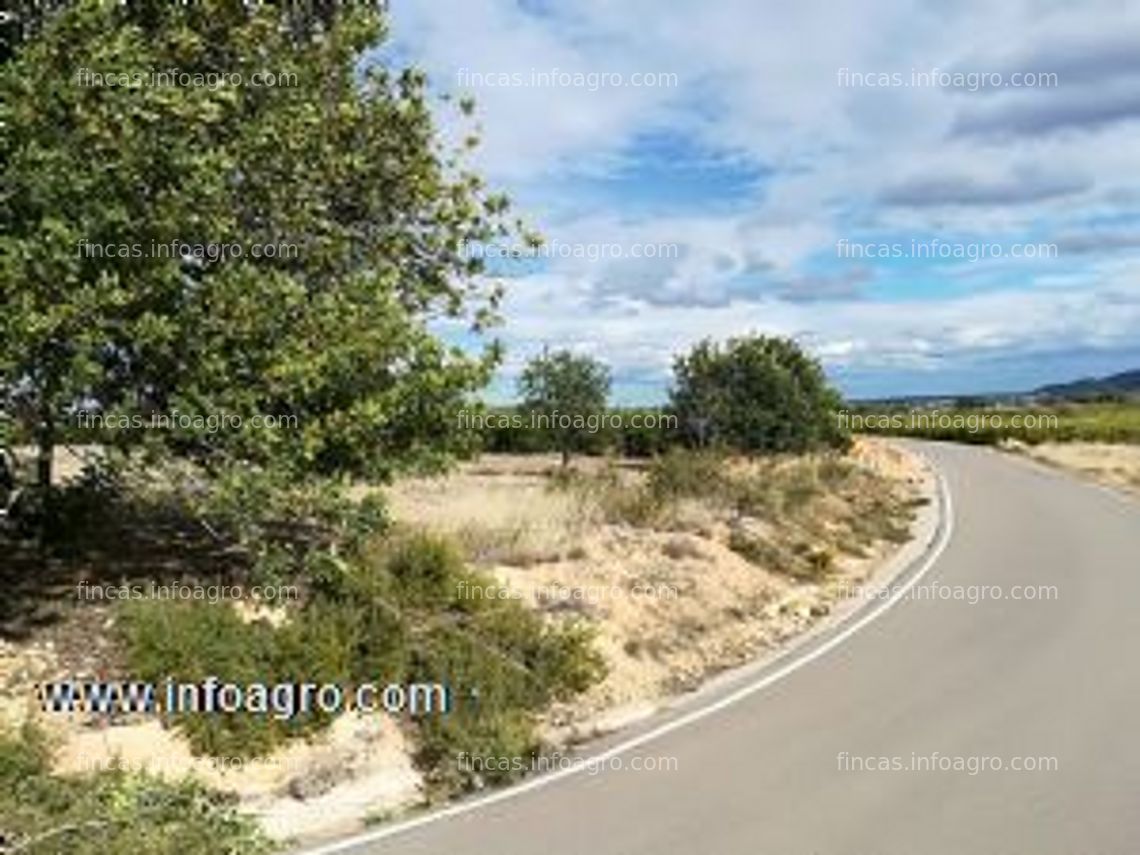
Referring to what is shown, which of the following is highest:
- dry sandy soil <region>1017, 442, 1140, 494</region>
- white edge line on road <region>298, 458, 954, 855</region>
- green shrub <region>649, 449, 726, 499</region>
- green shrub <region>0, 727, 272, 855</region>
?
green shrub <region>649, 449, 726, 499</region>

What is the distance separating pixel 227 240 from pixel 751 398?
38261 millimetres

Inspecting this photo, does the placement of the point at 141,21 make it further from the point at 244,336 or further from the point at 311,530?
the point at 311,530

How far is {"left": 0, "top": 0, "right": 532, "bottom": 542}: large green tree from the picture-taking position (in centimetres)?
1314

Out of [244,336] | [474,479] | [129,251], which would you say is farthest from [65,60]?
[474,479]

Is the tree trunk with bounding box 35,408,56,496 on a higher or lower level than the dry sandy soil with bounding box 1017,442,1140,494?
higher

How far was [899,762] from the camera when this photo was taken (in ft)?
41.5

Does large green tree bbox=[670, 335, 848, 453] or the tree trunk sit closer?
the tree trunk

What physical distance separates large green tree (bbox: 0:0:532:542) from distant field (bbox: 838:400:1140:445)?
44444mm

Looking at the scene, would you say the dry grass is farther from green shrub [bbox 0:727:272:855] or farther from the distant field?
the distant field

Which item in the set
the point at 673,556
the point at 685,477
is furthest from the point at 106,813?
the point at 685,477

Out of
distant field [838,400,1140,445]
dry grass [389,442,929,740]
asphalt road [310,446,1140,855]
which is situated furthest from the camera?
distant field [838,400,1140,445]

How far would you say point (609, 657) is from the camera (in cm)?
1708

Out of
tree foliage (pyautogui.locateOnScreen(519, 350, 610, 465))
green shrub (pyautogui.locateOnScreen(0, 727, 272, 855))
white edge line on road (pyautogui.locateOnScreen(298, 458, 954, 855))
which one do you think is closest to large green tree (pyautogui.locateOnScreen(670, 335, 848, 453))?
tree foliage (pyautogui.locateOnScreen(519, 350, 610, 465))

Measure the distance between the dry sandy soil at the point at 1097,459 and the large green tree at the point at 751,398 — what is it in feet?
29.6
